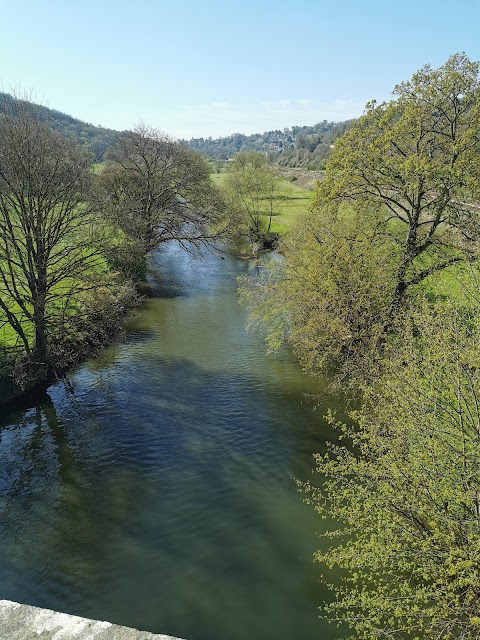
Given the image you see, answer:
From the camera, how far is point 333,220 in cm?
2250

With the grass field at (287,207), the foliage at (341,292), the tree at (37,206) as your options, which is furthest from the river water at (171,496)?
the grass field at (287,207)

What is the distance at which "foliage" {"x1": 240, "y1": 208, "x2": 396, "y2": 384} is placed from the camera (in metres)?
18.0

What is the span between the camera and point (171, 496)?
1452 centimetres

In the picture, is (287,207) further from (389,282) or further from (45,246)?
(45,246)

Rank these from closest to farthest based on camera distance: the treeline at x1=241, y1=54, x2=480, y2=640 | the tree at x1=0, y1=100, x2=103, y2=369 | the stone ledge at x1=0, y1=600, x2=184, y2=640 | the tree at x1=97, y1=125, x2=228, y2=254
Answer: the stone ledge at x1=0, y1=600, x2=184, y2=640, the treeline at x1=241, y1=54, x2=480, y2=640, the tree at x1=0, y1=100, x2=103, y2=369, the tree at x1=97, y1=125, x2=228, y2=254

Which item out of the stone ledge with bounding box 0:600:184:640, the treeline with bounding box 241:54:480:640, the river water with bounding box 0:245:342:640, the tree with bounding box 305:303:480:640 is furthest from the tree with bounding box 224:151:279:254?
the stone ledge with bounding box 0:600:184:640

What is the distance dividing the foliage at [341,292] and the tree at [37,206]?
10198 mm

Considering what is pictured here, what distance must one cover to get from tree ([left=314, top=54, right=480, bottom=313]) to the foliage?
41.4 inches

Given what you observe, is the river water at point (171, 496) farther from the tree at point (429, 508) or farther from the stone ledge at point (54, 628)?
the stone ledge at point (54, 628)

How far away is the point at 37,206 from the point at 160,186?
75.0 ft

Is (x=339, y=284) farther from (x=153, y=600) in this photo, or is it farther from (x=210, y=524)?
(x=153, y=600)

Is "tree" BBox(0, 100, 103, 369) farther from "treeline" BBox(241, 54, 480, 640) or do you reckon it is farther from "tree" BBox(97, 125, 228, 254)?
"tree" BBox(97, 125, 228, 254)

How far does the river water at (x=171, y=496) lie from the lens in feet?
35.9

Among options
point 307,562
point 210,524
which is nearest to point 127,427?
point 210,524
